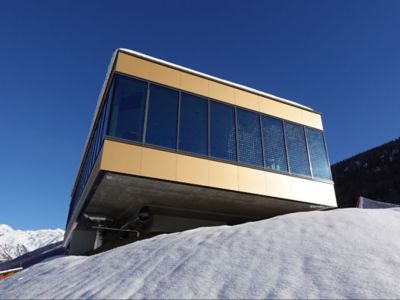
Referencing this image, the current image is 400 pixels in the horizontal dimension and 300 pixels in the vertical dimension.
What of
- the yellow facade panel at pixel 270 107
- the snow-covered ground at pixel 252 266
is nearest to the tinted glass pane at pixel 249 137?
the yellow facade panel at pixel 270 107

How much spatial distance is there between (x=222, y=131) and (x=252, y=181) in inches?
83.0

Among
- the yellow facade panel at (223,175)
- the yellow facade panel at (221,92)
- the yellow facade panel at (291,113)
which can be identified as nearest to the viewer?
the yellow facade panel at (223,175)

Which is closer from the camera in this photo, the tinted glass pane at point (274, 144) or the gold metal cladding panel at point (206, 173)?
the gold metal cladding panel at point (206, 173)

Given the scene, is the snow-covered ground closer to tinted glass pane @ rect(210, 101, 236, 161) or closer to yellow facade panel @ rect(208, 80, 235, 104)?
tinted glass pane @ rect(210, 101, 236, 161)

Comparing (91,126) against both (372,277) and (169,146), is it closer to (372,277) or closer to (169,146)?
(169,146)

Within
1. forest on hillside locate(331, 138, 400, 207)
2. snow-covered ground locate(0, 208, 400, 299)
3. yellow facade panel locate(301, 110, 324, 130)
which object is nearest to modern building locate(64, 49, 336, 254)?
yellow facade panel locate(301, 110, 324, 130)

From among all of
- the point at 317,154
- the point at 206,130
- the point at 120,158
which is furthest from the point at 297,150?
the point at 120,158

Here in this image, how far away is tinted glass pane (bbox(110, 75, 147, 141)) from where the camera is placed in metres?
9.83

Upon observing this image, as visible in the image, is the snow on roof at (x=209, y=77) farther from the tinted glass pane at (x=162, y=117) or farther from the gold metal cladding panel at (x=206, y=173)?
the gold metal cladding panel at (x=206, y=173)

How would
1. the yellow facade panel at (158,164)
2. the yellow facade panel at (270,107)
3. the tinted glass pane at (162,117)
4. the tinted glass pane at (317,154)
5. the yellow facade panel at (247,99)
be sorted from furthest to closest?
the tinted glass pane at (317,154) < the yellow facade panel at (270,107) < the yellow facade panel at (247,99) < the tinted glass pane at (162,117) < the yellow facade panel at (158,164)

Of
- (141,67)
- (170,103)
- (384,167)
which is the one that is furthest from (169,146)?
(384,167)

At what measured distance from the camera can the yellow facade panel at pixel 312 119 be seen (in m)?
14.4

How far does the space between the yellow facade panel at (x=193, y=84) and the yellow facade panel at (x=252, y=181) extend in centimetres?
322

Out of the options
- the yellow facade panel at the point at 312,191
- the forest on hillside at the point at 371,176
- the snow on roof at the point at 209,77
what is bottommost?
the yellow facade panel at the point at 312,191
